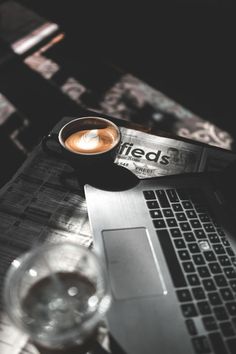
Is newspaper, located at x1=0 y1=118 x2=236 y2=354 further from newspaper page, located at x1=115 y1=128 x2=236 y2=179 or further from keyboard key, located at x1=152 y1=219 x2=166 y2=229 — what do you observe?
keyboard key, located at x1=152 y1=219 x2=166 y2=229

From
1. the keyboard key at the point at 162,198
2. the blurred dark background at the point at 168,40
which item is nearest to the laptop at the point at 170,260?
the keyboard key at the point at 162,198

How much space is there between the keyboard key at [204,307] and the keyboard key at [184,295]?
0.02m

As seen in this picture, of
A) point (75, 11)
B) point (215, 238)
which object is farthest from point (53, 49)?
point (215, 238)

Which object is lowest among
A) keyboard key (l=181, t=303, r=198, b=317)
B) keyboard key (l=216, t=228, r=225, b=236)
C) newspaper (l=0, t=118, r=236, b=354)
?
newspaper (l=0, t=118, r=236, b=354)

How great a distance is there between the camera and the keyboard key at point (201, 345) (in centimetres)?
44

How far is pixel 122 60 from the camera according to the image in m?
2.18

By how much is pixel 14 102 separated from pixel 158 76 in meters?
0.86

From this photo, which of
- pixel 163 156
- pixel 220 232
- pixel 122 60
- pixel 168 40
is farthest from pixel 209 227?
pixel 168 40

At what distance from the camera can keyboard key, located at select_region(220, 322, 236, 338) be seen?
1.51 feet

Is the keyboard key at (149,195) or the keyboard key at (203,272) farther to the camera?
the keyboard key at (149,195)

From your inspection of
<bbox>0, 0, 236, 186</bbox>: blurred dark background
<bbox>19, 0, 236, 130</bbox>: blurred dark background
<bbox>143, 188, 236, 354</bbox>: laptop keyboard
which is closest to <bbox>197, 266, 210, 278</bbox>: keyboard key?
<bbox>143, 188, 236, 354</bbox>: laptop keyboard

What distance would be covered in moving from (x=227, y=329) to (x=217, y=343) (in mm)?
27

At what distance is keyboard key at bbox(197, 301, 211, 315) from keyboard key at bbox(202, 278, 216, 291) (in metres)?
0.03

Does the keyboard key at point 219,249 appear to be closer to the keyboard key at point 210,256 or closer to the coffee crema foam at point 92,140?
the keyboard key at point 210,256
